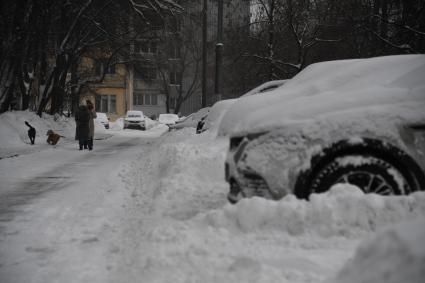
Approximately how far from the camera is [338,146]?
14.3ft

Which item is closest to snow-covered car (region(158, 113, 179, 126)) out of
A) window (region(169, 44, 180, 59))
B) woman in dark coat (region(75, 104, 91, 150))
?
window (region(169, 44, 180, 59))

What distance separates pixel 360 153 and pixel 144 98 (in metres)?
63.1

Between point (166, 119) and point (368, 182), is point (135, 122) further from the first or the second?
point (368, 182)

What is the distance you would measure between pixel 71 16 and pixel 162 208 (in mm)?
18271

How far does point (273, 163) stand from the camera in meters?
4.48

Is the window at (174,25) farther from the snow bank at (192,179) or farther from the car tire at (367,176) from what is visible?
the car tire at (367,176)

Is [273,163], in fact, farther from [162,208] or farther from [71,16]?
[71,16]

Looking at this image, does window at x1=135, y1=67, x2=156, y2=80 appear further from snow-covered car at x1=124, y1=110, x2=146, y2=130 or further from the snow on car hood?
the snow on car hood

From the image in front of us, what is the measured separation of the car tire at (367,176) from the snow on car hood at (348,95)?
17.6 inches

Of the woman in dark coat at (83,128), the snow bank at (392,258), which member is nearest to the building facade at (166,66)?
the woman in dark coat at (83,128)

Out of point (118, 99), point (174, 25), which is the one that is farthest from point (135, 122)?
point (118, 99)

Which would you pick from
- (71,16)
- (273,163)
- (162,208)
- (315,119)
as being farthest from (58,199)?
(71,16)

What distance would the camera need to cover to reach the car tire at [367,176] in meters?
4.30

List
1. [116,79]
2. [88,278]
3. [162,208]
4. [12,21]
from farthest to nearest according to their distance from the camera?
[116,79]
[12,21]
[162,208]
[88,278]
